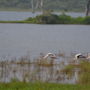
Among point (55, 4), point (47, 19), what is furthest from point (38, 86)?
point (55, 4)

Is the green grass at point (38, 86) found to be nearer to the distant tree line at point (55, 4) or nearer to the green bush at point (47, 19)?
the green bush at point (47, 19)

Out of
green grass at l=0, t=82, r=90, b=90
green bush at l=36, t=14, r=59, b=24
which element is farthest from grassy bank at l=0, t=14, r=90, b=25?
green grass at l=0, t=82, r=90, b=90

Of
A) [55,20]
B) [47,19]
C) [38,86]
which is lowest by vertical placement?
[55,20]

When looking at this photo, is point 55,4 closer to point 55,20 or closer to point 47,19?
point 55,20

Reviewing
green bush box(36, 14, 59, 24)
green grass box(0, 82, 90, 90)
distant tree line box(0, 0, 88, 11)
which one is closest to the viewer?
green grass box(0, 82, 90, 90)

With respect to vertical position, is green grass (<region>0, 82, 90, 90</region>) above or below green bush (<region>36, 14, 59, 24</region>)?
above

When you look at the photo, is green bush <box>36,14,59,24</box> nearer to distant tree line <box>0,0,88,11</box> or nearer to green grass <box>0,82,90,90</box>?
distant tree line <box>0,0,88,11</box>

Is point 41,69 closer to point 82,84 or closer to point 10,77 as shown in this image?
point 10,77

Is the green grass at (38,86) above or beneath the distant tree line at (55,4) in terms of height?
above

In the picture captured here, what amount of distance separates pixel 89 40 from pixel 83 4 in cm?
7598

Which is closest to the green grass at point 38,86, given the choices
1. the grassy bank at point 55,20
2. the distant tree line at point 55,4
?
the grassy bank at point 55,20

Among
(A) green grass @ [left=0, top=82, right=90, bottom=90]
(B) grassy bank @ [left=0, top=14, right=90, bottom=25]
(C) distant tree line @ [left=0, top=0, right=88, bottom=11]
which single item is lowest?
(C) distant tree line @ [left=0, top=0, right=88, bottom=11]

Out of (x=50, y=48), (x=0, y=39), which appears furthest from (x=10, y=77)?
(x=0, y=39)

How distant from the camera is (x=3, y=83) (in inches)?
640
